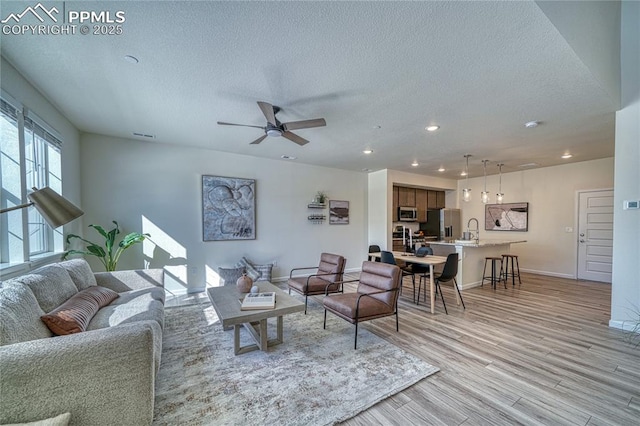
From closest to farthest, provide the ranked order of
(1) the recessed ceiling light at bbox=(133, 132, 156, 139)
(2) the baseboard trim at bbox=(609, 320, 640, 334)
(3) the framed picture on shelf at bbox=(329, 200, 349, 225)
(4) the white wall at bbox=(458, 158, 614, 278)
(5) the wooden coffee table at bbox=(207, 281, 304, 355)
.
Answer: (5) the wooden coffee table at bbox=(207, 281, 304, 355)
(2) the baseboard trim at bbox=(609, 320, 640, 334)
(1) the recessed ceiling light at bbox=(133, 132, 156, 139)
(4) the white wall at bbox=(458, 158, 614, 278)
(3) the framed picture on shelf at bbox=(329, 200, 349, 225)

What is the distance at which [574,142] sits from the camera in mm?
4543

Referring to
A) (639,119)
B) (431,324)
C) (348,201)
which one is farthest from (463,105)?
(348,201)

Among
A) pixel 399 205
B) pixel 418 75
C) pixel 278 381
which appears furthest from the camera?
pixel 399 205

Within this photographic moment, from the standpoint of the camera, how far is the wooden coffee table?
2.44m

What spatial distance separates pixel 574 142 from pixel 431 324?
13.7 feet

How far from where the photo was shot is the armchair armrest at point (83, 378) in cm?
126

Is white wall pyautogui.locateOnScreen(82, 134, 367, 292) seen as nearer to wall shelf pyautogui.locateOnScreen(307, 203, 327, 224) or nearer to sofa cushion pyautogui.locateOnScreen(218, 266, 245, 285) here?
wall shelf pyautogui.locateOnScreen(307, 203, 327, 224)

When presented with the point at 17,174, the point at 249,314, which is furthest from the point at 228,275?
the point at 17,174

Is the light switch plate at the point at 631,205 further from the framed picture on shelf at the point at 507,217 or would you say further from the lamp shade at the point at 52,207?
the lamp shade at the point at 52,207

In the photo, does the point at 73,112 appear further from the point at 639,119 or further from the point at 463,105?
the point at 639,119

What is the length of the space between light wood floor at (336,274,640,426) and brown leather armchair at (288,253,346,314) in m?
0.75

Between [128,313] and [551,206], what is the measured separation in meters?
8.78

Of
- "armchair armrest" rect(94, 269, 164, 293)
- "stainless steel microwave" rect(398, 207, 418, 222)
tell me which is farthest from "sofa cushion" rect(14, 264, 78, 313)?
"stainless steel microwave" rect(398, 207, 418, 222)

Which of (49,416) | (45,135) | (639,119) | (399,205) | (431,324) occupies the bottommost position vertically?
(431,324)
